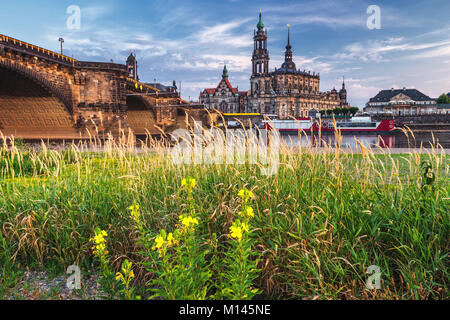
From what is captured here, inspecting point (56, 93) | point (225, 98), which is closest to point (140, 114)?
A: point (56, 93)

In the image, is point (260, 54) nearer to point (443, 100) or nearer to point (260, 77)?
point (260, 77)

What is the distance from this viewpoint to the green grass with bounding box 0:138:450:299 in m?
2.95

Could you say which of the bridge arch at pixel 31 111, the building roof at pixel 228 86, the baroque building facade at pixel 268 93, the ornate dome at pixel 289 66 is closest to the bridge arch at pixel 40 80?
the bridge arch at pixel 31 111

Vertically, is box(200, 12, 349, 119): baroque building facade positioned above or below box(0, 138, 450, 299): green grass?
above

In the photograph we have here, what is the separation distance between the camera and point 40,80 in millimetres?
21297

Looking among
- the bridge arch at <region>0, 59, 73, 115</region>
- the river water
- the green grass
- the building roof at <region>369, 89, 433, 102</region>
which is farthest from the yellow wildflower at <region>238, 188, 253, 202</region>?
the building roof at <region>369, 89, 433, 102</region>

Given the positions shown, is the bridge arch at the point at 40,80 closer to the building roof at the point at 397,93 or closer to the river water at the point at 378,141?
the river water at the point at 378,141

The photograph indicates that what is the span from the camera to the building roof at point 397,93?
111000 millimetres

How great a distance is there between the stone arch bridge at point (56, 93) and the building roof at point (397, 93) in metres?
113

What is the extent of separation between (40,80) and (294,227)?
23555 mm

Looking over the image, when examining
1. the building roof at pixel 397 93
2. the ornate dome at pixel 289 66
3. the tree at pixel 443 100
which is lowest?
the tree at pixel 443 100

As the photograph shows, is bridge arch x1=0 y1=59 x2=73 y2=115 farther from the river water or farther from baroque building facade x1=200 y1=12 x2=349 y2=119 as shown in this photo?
baroque building facade x1=200 y1=12 x2=349 y2=119

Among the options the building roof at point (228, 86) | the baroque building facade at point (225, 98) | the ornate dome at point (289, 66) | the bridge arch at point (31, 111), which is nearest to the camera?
→ the bridge arch at point (31, 111)
